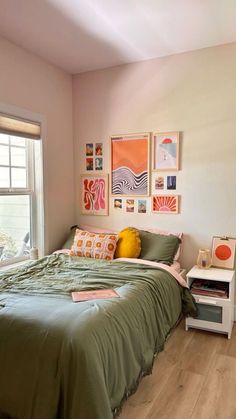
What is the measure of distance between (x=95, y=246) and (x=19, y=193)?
37.0 inches

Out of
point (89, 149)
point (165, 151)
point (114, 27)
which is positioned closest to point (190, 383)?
point (165, 151)

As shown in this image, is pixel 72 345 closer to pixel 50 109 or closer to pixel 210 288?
pixel 210 288

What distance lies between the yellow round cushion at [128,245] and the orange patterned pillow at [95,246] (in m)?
0.06

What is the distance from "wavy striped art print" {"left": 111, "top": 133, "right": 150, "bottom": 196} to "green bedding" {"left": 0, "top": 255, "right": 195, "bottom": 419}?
1.36 meters

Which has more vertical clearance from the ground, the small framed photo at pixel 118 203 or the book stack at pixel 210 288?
the small framed photo at pixel 118 203

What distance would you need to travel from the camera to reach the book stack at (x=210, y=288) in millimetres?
2691

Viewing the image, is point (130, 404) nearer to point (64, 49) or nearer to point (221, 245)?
point (221, 245)

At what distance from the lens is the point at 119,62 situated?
10.8 feet

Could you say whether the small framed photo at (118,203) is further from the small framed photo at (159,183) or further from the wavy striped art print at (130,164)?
the small framed photo at (159,183)

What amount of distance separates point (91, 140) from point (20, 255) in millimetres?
1507

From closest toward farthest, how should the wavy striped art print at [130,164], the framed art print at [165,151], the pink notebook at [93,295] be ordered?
the pink notebook at [93,295], the framed art print at [165,151], the wavy striped art print at [130,164]

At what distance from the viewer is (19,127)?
2.93 m

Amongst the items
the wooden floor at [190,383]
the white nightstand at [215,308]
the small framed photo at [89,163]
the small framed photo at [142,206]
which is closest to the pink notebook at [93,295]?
the wooden floor at [190,383]

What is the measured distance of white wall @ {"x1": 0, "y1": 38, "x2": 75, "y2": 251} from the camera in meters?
2.83
